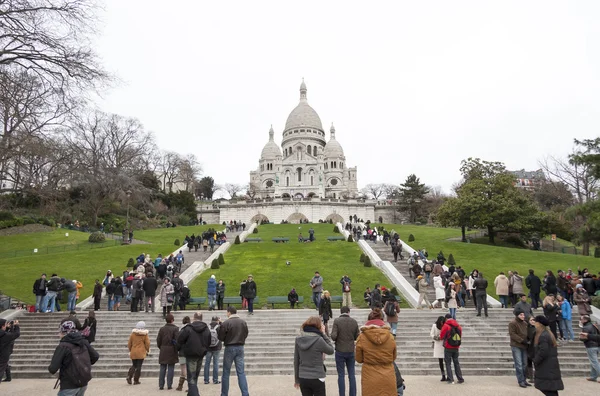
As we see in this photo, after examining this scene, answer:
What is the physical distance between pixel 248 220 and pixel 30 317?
47379 mm

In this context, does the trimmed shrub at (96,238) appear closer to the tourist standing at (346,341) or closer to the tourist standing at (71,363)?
the tourist standing at (71,363)

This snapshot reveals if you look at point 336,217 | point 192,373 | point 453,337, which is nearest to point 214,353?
point 192,373

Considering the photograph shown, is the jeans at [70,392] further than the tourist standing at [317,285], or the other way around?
the tourist standing at [317,285]

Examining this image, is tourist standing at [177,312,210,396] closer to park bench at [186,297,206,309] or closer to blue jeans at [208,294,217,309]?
blue jeans at [208,294,217,309]

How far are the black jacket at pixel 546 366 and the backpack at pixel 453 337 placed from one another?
6.78 ft

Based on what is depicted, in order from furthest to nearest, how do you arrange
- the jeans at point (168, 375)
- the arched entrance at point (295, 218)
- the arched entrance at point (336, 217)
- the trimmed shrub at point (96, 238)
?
the arched entrance at point (336, 217) < the arched entrance at point (295, 218) < the trimmed shrub at point (96, 238) < the jeans at point (168, 375)

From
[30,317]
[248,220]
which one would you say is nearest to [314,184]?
[248,220]

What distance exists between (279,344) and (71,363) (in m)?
6.58

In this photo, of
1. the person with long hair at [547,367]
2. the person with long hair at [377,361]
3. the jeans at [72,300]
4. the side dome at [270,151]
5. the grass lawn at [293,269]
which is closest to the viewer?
the person with long hair at [377,361]

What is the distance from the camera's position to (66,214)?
4172 centimetres

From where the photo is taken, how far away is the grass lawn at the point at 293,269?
60.2 ft

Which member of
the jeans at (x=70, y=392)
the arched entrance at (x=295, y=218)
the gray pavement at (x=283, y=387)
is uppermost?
the arched entrance at (x=295, y=218)

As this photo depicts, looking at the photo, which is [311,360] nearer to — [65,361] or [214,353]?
[65,361]

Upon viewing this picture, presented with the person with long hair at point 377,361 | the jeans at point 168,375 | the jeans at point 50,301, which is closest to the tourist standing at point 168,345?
the jeans at point 168,375
